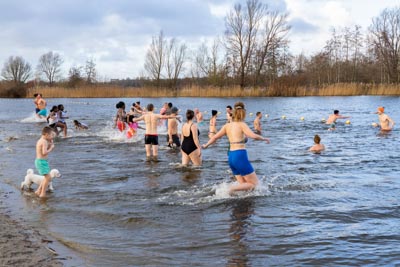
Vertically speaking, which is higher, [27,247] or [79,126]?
[79,126]

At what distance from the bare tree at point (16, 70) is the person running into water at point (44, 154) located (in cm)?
8357

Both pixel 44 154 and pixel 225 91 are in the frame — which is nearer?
A: pixel 44 154

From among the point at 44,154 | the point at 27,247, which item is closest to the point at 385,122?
the point at 44,154

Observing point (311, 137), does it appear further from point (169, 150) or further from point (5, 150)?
point (5, 150)

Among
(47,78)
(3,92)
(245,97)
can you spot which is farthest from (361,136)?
(47,78)

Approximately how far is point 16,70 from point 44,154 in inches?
3370

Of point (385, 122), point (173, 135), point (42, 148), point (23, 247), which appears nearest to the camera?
point (23, 247)

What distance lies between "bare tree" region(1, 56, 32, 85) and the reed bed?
27291 millimetres

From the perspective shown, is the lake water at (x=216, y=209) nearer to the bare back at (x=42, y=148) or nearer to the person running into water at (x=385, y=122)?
the bare back at (x=42, y=148)

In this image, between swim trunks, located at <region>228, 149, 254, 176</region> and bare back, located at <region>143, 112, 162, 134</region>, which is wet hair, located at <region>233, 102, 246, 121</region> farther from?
bare back, located at <region>143, 112, 162, 134</region>

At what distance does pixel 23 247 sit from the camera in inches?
234

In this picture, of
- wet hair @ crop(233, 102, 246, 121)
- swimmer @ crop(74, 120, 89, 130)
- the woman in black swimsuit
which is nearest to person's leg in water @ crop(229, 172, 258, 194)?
wet hair @ crop(233, 102, 246, 121)

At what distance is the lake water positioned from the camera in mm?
5969

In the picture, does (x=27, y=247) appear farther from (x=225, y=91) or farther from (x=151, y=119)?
(x=225, y=91)
